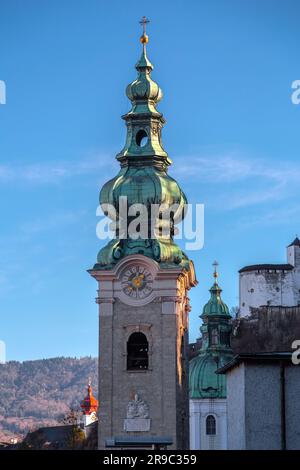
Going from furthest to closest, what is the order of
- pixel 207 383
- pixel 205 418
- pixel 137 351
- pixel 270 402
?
pixel 205 418, pixel 207 383, pixel 137 351, pixel 270 402

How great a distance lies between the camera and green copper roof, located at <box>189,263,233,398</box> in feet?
323

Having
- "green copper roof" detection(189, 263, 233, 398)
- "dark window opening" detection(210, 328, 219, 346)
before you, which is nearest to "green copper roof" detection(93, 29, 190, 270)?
"green copper roof" detection(189, 263, 233, 398)

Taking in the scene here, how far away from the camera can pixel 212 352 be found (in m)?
102

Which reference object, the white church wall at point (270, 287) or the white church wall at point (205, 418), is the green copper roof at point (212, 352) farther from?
the white church wall at point (270, 287)

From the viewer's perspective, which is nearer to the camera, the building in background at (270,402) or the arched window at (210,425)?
the building in background at (270,402)

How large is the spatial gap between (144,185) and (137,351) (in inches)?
305

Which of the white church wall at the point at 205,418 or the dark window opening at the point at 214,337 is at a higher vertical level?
the dark window opening at the point at 214,337

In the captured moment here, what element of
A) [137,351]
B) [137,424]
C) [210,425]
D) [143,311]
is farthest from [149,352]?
[210,425]

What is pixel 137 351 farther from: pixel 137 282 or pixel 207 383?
pixel 207 383

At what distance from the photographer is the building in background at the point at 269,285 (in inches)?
6388

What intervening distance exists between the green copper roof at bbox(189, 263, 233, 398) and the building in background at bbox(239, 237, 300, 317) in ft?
183

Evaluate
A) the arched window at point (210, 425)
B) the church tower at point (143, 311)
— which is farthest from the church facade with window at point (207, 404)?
Result: the church tower at point (143, 311)
